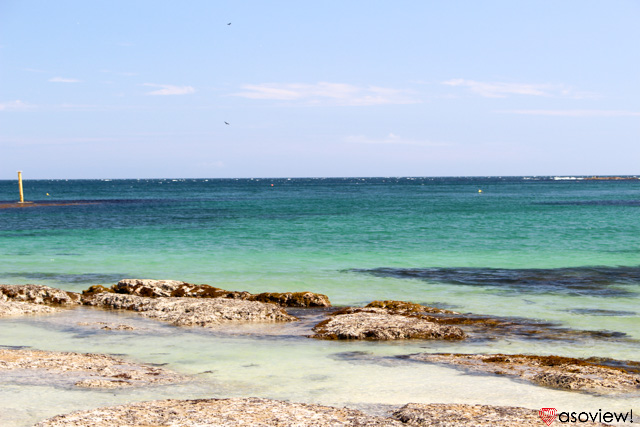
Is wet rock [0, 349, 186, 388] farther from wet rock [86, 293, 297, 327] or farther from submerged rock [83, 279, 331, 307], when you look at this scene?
submerged rock [83, 279, 331, 307]

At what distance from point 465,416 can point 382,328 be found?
5.02m

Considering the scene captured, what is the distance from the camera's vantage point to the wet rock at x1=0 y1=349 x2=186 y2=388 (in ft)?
29.6

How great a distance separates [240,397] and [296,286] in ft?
39.2

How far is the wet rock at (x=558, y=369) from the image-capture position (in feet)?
29.0

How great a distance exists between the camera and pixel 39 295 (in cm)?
1638

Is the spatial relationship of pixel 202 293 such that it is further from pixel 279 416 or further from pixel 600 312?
pixel 600 312

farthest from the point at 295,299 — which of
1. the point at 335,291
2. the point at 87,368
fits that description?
the point at 87,368

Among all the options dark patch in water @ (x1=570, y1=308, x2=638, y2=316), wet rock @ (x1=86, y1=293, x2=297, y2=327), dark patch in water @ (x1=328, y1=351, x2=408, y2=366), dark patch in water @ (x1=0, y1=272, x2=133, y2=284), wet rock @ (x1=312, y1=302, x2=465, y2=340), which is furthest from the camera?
dark patch in water @ (x1=0, y1=272, x2=133, y2=284)

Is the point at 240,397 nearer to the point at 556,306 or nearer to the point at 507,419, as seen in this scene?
the point at 507,419

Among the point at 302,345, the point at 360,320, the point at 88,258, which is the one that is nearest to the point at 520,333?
the point at 360,320

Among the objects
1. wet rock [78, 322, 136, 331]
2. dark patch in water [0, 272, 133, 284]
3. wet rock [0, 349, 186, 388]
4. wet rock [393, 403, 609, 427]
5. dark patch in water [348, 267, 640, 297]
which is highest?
wet rock [393, 403, 609, 427]

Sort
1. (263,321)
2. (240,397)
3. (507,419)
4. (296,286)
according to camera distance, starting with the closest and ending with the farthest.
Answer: (507,419)
(240,397)
(263,321)
(296,286)

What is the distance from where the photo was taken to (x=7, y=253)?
3025 cm

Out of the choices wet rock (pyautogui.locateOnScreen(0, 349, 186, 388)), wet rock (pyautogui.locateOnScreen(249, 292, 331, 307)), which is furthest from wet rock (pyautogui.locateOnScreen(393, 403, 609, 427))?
wet rock (pyautogui.locateOnScreen(249, 292, 331, 307))
